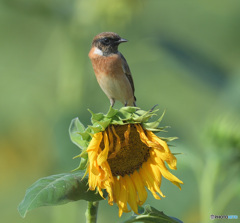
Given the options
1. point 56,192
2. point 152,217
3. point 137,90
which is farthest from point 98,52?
point 137,90

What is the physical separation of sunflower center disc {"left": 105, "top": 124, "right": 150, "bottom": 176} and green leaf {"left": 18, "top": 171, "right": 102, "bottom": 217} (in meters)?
0.20

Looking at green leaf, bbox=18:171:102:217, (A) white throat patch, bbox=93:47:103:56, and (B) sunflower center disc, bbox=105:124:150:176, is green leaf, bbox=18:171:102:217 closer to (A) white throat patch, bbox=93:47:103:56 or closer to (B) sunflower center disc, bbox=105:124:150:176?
(B) sunflower center disc, bbox=105:124:150:176

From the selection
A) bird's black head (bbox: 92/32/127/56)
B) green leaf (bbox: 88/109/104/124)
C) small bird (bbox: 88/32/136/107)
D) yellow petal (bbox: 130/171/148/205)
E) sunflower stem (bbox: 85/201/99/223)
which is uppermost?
bird's black head (bbox: 92/32/127/56)

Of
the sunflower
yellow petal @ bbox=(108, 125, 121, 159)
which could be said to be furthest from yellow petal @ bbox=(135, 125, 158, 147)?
yellow petal @ bbox=(108, 125, 121, 159)

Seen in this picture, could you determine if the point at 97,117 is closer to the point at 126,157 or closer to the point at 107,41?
the point at 126,157

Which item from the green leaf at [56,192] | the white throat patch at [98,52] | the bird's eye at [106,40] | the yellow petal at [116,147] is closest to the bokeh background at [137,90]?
the white throat patch at [98,52]

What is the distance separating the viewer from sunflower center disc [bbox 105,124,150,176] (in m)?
2.36

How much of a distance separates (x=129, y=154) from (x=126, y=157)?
0.8 inches

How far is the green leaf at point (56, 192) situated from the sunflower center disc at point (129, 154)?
0.20m

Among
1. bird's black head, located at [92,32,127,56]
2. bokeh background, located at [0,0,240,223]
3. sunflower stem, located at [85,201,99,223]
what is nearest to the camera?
sunflower stem, located at [85,201,99,223]

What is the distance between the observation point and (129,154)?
94.1 inches

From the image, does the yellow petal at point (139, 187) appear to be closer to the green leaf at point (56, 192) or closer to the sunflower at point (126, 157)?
the sunflower at point (126, 157)

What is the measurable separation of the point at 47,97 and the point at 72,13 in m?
1.34

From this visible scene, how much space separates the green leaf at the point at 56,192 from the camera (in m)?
1.97
